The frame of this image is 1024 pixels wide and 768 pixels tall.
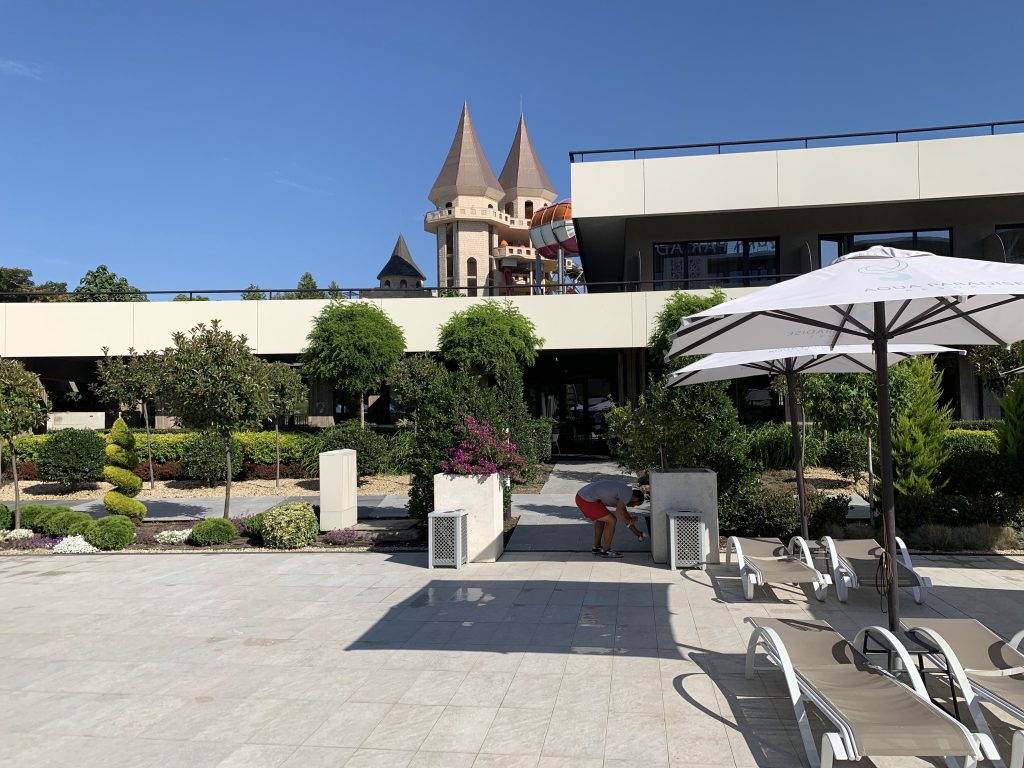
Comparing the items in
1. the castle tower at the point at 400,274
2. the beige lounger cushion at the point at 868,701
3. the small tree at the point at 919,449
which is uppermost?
the castle tower at the point at 400,274

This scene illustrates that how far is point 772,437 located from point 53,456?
58.2 feet

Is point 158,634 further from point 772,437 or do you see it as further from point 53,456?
point 772,437

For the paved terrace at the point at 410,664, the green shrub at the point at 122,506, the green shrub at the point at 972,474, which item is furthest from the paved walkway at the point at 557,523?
the green shrub at the point at 122,506

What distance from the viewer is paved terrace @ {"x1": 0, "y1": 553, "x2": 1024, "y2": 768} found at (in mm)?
4211

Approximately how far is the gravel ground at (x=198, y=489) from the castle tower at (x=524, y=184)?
200ft

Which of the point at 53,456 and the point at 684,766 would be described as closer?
the point at 684,766

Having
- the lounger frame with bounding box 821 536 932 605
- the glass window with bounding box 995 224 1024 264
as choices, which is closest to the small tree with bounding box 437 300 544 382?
the lounger frame with bounding box 821 536 932 605

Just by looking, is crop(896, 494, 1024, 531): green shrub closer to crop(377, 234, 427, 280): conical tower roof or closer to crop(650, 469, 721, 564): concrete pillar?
crop(650, 469, 721, 564): concrete pillar

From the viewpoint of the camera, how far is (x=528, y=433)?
58.2 feet

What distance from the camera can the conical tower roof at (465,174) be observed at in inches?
2707

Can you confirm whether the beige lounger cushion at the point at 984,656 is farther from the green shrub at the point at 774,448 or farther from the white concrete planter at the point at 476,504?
the green shrub at the point at 774,448

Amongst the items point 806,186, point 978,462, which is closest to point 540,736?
point 978,462

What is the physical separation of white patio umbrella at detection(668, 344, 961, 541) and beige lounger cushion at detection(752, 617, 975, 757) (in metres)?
3.69

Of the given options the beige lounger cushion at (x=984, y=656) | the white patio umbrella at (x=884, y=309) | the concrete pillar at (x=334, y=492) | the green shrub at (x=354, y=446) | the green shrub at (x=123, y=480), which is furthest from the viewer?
the green shrub at (x=354, y=446)
